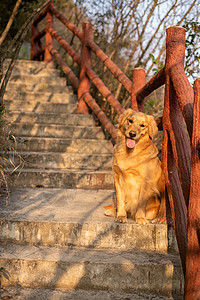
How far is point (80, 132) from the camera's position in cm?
451

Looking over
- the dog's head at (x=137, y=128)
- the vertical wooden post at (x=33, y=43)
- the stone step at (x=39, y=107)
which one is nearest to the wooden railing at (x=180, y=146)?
the dog's head at (x=137, y=128)

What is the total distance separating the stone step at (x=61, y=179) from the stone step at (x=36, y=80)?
8.49ft

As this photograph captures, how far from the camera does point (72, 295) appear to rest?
1933 mm

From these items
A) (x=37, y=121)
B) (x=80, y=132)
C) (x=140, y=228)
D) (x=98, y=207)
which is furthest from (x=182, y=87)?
(x=37, y=121)

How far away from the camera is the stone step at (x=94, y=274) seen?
2020 mm

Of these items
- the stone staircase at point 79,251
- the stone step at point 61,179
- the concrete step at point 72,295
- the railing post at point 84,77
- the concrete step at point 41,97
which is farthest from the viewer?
the concrete step at point 41,97

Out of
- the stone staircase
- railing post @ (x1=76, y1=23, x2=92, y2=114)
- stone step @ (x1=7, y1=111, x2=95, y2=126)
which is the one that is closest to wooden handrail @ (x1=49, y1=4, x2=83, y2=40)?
railing post @ (x1=76, y1=23, x2=92, y2=114)

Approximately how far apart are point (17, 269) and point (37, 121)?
286 centimetres

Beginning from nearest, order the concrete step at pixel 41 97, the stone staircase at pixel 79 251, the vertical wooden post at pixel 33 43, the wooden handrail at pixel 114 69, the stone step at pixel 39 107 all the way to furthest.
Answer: the stone staircase at pixel 79 251 < the wooden handrail at pixel 114 69 < the stone step at pixel 39 107 < the concrete step at pixel 41 97 < the vertical wooden post at pixel 33 43

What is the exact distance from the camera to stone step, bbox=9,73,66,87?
5.62m

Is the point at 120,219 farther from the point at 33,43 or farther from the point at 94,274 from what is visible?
the point at 33,43

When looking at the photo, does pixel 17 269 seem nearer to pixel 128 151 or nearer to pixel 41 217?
pixel 41 217

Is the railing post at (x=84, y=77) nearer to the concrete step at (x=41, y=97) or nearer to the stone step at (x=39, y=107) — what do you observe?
the stone step at (x=39, y=107)

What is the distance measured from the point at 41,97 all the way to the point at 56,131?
1059 mm
